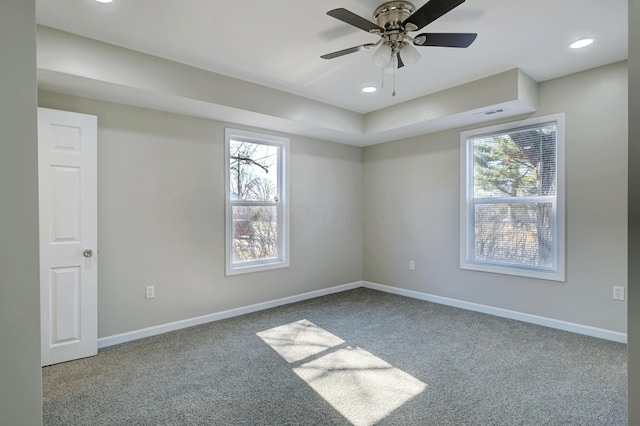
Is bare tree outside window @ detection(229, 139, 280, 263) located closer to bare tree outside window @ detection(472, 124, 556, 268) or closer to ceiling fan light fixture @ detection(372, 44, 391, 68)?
ceiling fan light fixture @ detection(372, 44, 391, 68)

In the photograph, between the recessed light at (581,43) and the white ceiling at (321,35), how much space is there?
0.19 ft

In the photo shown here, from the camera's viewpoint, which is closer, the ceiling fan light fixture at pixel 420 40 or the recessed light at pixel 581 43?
the ceiling fan light fixture at pixel 420 40

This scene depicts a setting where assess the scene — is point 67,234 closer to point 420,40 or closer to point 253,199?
point 253,199

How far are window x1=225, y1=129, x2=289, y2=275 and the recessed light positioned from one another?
10.3 ft

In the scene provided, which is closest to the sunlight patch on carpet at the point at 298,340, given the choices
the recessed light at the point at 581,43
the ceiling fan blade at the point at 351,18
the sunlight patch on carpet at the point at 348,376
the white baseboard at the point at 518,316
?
the sunlight patch on carpet at the point at 348,376

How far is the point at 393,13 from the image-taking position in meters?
2.27

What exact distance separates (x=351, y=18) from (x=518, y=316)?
3.55 metres

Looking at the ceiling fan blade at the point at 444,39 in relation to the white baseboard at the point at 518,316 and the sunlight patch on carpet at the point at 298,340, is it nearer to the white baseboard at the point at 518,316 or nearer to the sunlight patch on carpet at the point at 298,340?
the sunlight patch on carpet at the point at 298,340

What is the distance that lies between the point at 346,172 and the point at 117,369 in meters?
3.81

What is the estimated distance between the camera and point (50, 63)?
2.47 meters

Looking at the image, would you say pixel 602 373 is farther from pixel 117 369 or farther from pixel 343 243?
pixel 117 369

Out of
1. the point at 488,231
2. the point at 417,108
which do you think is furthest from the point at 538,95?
the point at 488,231

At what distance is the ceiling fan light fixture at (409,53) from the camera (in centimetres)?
241

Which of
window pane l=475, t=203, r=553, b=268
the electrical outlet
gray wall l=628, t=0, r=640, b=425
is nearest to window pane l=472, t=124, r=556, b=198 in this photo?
window pane l=475, t=203, r=553, b=268
